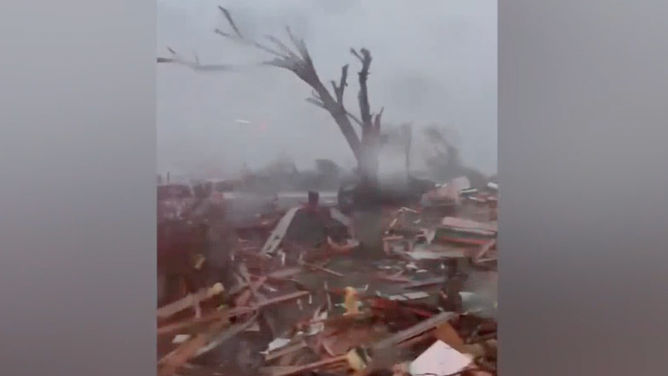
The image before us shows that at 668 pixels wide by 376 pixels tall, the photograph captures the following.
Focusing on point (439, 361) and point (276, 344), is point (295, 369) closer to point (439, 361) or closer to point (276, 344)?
point (276, 344)

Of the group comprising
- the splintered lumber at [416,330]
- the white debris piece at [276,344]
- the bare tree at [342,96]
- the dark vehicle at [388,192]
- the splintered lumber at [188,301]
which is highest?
the bare tree at [342,96]

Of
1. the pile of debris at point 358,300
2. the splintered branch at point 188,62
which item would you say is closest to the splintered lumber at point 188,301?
the pile of debris at point 358,300

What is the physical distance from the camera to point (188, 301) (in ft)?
2.87

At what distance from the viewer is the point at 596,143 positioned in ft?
2.95

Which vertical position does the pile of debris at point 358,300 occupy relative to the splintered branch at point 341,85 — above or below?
below

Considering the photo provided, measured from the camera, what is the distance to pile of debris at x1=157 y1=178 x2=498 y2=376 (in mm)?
881

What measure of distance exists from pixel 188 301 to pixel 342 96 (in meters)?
0.39

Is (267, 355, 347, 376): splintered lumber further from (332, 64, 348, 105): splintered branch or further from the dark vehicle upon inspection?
(332, 64, 348, 105): splintered branch

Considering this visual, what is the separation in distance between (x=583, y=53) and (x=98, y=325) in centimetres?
86

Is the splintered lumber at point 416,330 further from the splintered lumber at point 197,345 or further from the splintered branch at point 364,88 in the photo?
the splintered branch at point 364,88

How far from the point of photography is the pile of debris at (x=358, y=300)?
881mm

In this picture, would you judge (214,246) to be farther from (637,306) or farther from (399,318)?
(637,306)

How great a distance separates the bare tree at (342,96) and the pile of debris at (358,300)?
10 cm

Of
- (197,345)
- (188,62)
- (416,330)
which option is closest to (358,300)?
(416,330)
